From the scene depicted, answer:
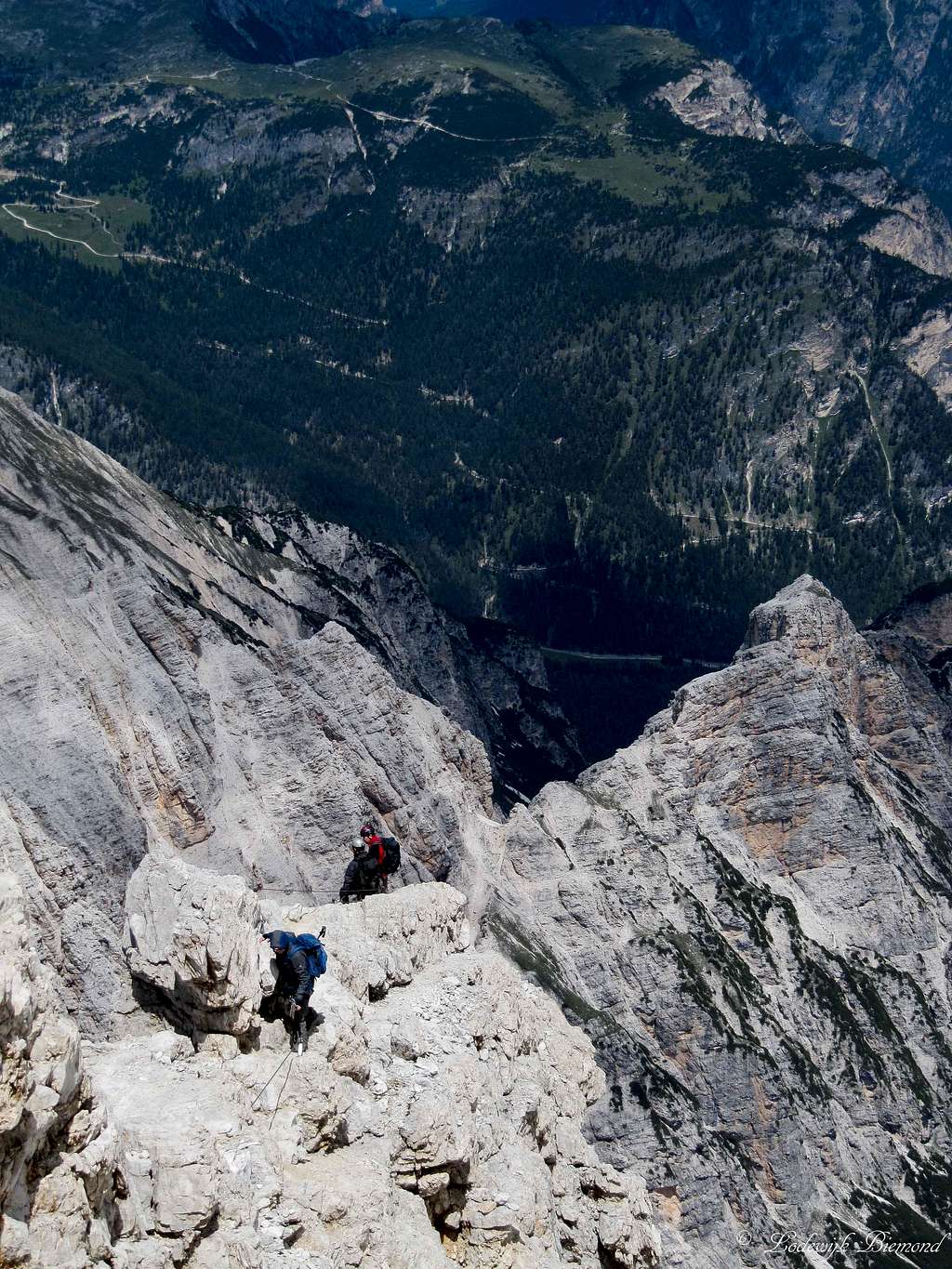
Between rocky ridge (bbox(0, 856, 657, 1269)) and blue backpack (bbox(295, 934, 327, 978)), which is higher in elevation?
blue backpack (bbox(295, 934, 327, 978))

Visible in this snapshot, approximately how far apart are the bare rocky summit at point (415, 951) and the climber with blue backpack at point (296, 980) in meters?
0.60

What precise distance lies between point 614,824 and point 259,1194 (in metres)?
110

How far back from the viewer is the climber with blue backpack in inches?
1668

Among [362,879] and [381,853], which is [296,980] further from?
[362,879]

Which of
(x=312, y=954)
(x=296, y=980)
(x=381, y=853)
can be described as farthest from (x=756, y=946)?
(x=296, y=980)

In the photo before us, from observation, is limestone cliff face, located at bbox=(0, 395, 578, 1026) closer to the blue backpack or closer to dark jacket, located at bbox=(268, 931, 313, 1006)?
dark jacket, located at bbox=(268, 931, 313, 1006)

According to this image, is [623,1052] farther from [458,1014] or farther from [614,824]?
[458,1014]

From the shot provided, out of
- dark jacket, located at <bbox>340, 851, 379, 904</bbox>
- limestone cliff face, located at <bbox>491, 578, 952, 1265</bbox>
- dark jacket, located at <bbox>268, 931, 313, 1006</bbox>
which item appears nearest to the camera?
dark jacket, located at <bbox>268, 931, 313, 1006</bbox>

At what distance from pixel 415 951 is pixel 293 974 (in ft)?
39.0

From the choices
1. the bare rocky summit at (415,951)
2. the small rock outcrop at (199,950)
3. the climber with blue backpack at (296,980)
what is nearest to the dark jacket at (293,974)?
the climber with blue backpack at (296,980)

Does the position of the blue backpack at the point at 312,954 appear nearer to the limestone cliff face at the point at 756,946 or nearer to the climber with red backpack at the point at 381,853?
the climber with red backpack at the point at 381,853

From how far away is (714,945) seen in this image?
143500mm

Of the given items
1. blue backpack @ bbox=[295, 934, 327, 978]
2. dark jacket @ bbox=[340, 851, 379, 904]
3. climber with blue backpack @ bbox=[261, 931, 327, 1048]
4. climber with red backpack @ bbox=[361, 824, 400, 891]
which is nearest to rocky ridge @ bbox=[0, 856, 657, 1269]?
climber with blue backpack @ bbox=[261, 931, 327, 1048]

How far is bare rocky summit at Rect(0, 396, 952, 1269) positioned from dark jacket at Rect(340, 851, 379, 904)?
154 inches
